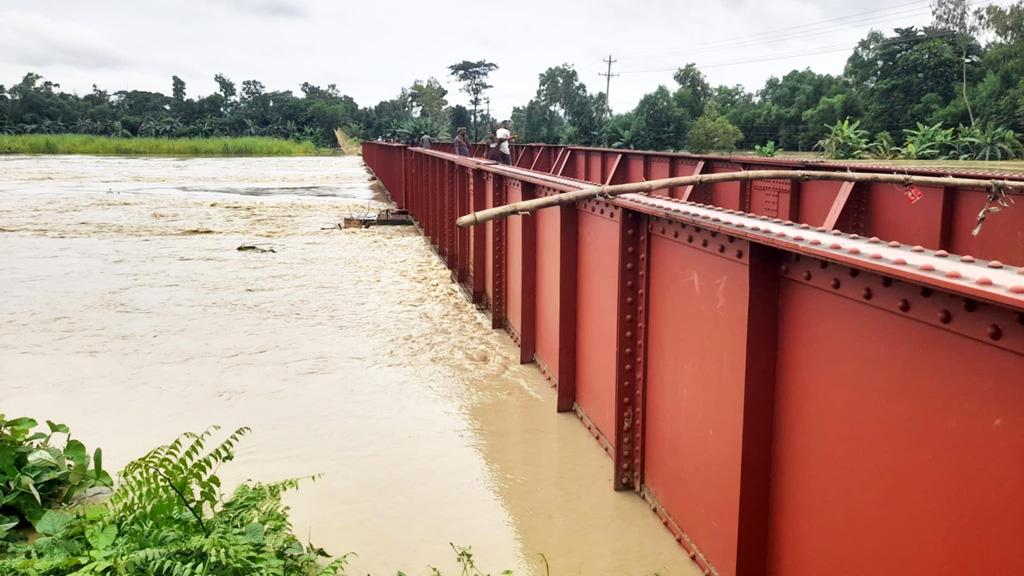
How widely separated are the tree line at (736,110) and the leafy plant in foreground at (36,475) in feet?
156

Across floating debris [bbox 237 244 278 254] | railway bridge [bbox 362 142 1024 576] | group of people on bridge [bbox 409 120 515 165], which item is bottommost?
floating debris [bbox 237 244 278 254]

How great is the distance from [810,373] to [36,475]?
4.34m

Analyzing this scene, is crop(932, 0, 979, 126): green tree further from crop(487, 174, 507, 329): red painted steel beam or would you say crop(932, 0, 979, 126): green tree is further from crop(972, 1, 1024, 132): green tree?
crop(487, 174, 507, 329): red painted steel beam

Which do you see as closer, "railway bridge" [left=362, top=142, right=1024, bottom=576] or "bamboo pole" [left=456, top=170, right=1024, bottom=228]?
"railway bridge" [left=362, top=142, right=1024, bottom=576]

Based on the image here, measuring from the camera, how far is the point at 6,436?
4836 mm

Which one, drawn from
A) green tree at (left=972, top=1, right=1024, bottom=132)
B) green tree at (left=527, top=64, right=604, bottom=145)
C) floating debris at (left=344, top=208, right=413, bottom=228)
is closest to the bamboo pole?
floating debris at (left=344, top=208, right=413, bottom=228)

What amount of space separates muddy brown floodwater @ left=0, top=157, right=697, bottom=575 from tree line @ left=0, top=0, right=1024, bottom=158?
4224 cm

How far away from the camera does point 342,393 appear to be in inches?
269

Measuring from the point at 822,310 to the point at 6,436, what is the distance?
4.74 m

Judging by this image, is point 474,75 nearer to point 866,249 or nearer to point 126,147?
point 126,147

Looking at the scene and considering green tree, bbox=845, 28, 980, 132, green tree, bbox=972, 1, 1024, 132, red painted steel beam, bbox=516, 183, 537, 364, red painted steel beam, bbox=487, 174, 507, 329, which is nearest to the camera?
red painted steel beam, bbox=516, 183, 537, 364

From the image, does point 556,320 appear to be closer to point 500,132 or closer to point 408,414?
point 408,414

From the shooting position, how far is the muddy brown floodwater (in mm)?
4445

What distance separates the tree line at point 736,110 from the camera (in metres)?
59.7
